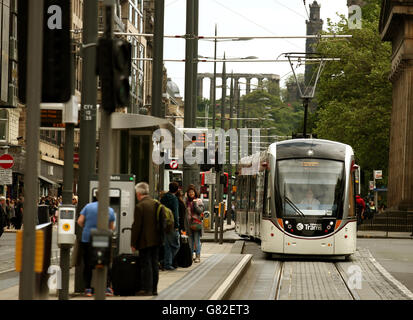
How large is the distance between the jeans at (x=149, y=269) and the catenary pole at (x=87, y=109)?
0.87 meters

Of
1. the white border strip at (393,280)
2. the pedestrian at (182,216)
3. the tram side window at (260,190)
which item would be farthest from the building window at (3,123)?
the pedestrian at (182,216)

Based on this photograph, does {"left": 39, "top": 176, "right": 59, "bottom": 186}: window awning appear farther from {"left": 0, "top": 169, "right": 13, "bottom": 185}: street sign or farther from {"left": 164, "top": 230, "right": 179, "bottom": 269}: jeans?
{"left": 164, "top": 230, "right": 179, "bottom": 269}: jeans

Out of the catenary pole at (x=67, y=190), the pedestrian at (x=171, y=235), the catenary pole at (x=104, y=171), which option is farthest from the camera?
the pedestrian at (x=171, y=235)

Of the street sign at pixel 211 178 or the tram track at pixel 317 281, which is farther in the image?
the street sign at pixel 211 178

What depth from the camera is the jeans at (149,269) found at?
52.9ft

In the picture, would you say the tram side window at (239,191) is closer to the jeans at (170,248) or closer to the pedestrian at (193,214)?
the pedestrian at (193,214)

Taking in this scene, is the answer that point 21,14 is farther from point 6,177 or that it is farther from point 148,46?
point 148,46

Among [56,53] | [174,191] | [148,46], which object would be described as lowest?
[174,191]

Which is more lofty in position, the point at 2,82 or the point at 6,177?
the point at 2,82

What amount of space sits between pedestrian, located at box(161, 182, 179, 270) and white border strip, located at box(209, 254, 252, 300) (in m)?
1.27

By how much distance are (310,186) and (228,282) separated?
36.3 ft
